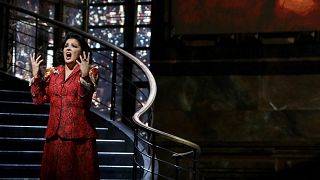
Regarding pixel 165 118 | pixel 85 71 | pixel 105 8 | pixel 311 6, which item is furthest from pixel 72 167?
pixel 105 8

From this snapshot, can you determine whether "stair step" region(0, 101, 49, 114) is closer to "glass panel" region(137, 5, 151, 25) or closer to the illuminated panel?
the illuminated panel

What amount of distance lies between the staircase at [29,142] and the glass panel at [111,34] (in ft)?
9.99

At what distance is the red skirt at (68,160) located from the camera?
4379mm

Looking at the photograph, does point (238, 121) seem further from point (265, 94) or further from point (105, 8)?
point (105, 8)

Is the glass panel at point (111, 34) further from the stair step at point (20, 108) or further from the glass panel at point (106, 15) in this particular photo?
the stair step at point (20, 108)

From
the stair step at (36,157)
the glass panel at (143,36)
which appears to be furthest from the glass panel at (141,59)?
the stair step at (36,157)

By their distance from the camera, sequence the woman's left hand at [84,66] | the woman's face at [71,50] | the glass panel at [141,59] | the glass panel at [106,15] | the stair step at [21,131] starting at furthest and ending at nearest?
1. the glass panel at [106,15]
2. the glass panel at [141,59]
3. the stair step at [21,131]
4. the woman's face at [71,50]
5. the woman's left hand at [84,66]

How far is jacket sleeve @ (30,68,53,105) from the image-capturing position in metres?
4.57

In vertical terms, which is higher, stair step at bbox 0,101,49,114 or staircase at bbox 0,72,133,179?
stair step at bbox 0,101,49,114

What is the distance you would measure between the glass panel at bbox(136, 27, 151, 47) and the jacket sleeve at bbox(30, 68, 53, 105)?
6.50m

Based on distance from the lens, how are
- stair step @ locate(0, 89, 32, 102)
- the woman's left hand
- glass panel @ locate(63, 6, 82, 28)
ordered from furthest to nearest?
glass panel @ locate(63, 6, 82, 28), stair step @ locate(0, 89, 32, 102), the woman's left hand

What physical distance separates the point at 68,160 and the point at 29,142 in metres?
3.03

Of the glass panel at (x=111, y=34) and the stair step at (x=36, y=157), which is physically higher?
the glass panel at (x=111, y=34)

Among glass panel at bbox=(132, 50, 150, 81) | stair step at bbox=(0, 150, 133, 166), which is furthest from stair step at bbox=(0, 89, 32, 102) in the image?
glass panel at bbox=(132, 50, 150, 81)
